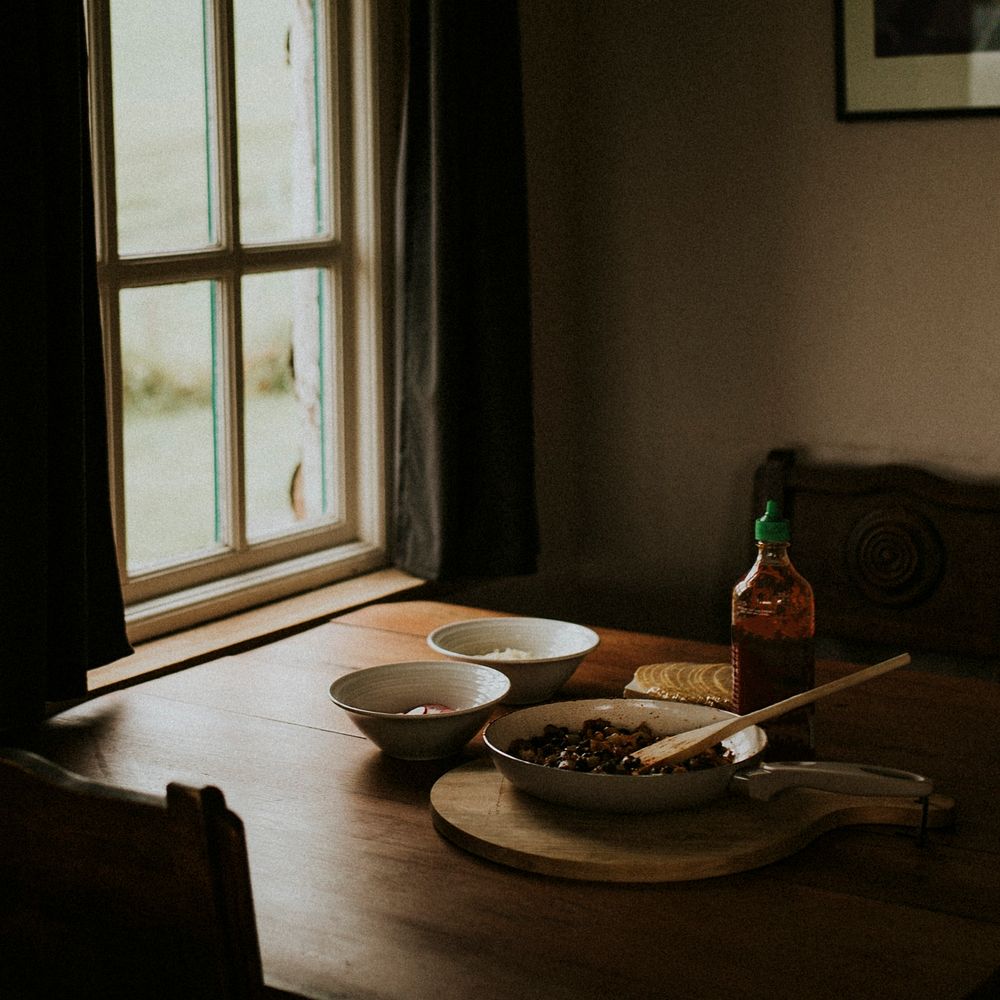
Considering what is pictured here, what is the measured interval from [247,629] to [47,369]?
2.19 ft

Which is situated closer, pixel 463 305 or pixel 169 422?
pixel 169 422

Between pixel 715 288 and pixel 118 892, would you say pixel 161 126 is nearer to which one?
pixel 715 288

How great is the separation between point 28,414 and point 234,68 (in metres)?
0.86

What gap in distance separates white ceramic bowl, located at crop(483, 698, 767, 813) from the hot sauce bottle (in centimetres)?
6

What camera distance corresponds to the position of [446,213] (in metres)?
2.58

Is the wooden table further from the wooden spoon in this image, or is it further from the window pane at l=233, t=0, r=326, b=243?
the window pane at l=233, t=0, r=326, b=243

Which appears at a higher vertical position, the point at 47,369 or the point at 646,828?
the point at 47,369

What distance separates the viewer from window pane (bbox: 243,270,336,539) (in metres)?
2.53

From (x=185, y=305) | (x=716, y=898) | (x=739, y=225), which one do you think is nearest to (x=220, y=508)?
(x=185, y=305)

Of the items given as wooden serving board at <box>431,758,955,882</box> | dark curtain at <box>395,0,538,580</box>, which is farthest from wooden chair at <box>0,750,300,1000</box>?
dark curtain at <box>395,0,538,580</box>

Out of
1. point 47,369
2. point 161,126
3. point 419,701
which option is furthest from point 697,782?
point 161,126

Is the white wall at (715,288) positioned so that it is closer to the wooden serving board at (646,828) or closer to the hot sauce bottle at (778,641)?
the hot sauce bottle at (778,641)

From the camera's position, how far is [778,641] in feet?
4.98

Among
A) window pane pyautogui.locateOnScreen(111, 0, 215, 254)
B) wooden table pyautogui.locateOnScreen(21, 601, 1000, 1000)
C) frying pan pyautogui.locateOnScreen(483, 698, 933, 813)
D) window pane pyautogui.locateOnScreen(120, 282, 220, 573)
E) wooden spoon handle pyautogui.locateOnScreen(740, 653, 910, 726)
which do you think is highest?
window pane pyautogui.locateOnScreen(111, 0, 215, 254)
